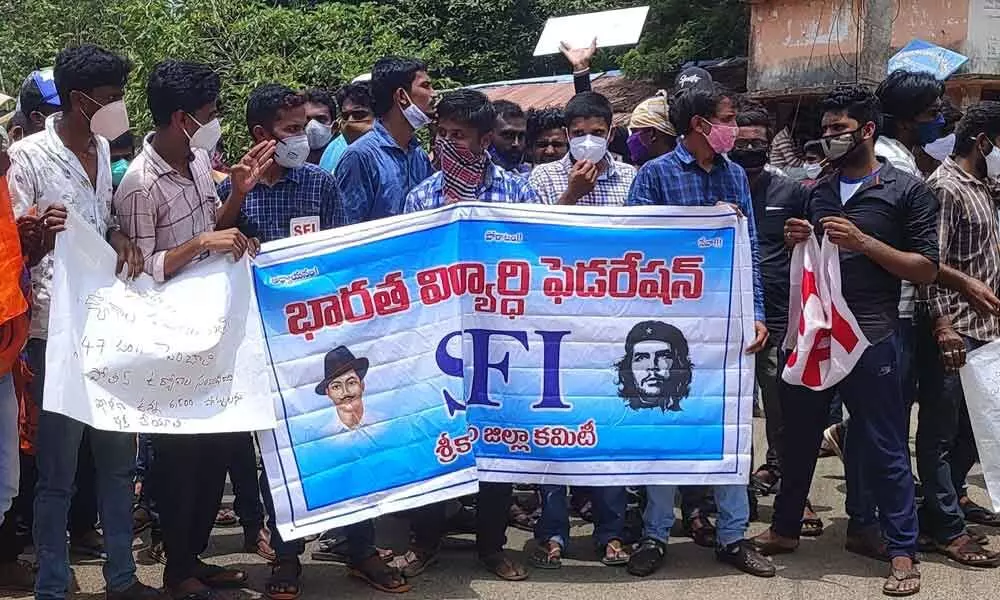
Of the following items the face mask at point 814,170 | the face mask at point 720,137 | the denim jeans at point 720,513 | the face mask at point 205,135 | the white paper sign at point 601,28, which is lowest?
the denim jeans at point 720,513

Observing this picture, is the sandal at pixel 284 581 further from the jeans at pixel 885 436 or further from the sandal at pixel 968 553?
the sandal at pixel 968 553

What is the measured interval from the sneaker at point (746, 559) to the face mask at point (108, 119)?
3.06 meters

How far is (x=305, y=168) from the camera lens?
4.69 m

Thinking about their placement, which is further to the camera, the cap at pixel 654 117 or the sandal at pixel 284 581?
the cap at pixel 654 117

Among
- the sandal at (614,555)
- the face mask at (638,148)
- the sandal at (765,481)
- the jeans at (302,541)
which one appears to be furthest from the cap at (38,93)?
the sandal at (765,481)

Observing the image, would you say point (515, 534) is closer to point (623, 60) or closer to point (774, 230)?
point (774, 230)

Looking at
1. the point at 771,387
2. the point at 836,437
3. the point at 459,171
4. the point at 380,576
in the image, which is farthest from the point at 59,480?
the point at 836,437

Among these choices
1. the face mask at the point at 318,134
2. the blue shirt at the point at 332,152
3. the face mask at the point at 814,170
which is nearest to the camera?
the face mask at the point at 814,170

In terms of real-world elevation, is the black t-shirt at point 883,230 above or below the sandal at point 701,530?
above

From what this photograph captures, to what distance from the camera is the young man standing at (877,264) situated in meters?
4.61

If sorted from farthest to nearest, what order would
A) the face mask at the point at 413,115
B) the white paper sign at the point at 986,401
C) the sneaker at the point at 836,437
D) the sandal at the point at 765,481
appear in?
the sneaker at the point at 836,437
the sandal at the point at 765,481
the face mask at the point at 413,115
the white paper sign at the point at 986,401

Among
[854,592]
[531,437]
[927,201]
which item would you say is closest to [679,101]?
[927,201]

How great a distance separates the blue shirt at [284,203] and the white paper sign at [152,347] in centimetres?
31

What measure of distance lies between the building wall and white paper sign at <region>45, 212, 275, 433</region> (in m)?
12.7
